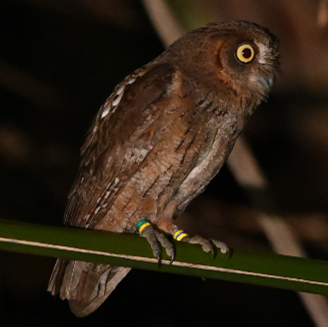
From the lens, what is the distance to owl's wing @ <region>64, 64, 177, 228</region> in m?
1.71

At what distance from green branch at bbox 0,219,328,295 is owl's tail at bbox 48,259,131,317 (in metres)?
0.95

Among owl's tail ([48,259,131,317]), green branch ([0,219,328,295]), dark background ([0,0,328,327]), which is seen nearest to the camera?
green branch ([0,219,328,295])

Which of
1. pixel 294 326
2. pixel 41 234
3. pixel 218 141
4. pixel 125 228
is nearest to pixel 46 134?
pixel 125 228

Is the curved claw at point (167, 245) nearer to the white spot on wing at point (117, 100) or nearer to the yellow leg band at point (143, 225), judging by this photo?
the yellow leg band at point (143, 225)

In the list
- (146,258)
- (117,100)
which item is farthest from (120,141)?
(146,258)

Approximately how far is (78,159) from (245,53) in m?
1.96

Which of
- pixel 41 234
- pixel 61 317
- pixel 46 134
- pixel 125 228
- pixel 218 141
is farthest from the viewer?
pixel 46 134

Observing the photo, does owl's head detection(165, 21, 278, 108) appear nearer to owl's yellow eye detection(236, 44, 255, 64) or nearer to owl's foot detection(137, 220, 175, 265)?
owl's yellow eye detection(236, 44, 255, 64)

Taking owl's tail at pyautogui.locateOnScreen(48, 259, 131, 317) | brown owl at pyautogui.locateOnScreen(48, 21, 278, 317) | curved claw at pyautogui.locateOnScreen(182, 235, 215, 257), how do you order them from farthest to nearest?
owl's tail at pyautogui.locateOnScreen(48, 259, 131, 317), brown owl at pyautogui.locateOnScreen(48, 21, 278, 317), curved claw at pyautogui.locateOnScreen(182, 235, 215, 257)

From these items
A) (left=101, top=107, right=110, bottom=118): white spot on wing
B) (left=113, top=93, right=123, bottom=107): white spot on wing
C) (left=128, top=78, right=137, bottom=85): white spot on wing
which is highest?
(left=128, top=78, right=137, bottom=85): white spot on wing

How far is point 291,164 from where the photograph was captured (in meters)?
3.38

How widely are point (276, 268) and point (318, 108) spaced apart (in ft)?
6.89

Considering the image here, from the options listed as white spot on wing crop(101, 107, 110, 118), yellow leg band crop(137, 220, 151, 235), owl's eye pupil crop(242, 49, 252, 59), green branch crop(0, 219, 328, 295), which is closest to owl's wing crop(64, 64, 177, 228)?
white spot on wing crop(101, 107, 110, 118)

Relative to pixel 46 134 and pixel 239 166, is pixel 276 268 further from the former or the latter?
pixel 46 134
